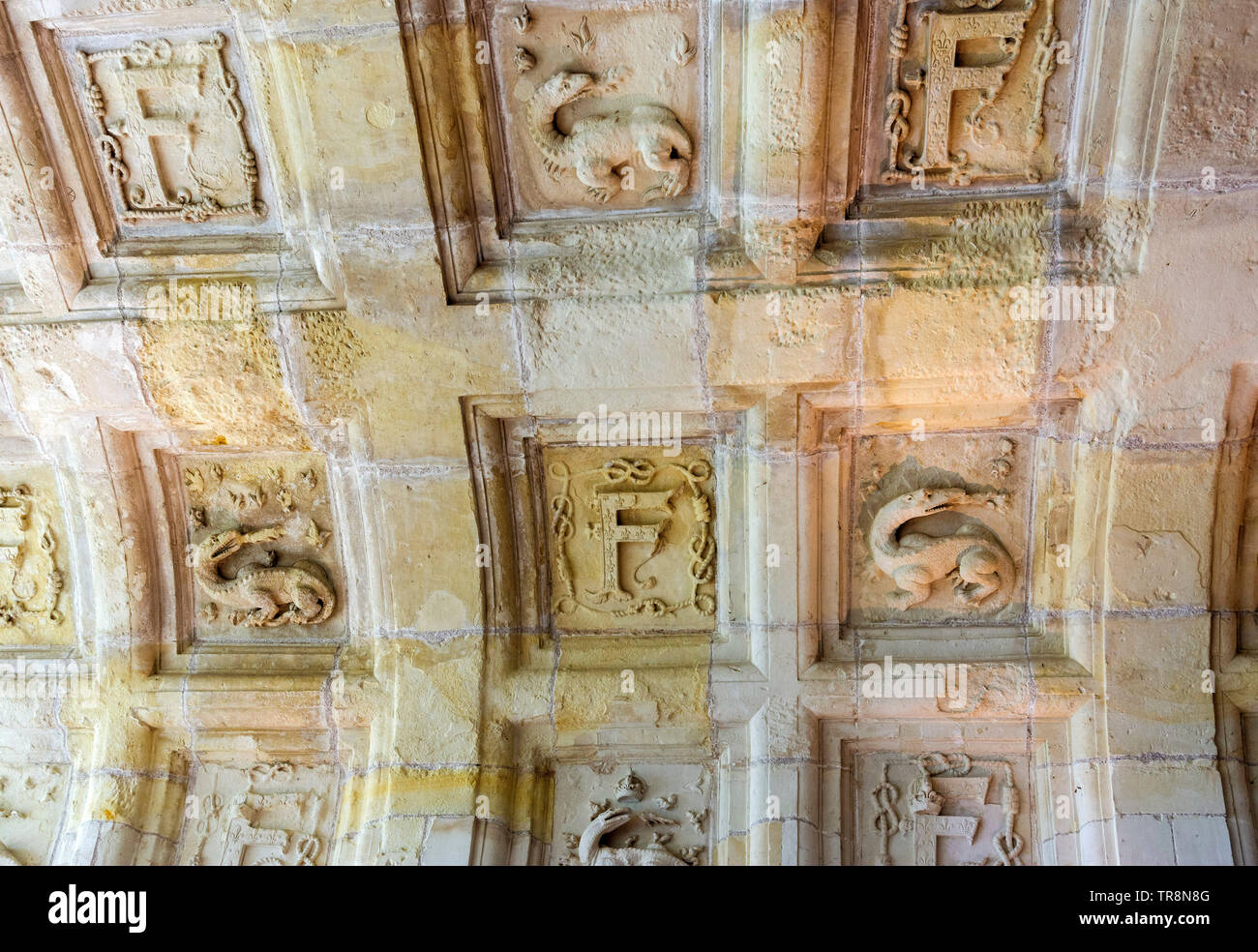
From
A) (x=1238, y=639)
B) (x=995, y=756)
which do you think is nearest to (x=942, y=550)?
(x=995, y=756)

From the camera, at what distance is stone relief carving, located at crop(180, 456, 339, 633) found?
530 cm

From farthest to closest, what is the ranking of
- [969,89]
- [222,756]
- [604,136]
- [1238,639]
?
→ 1. [222,756]
2. [1238,639]
3. [604,136]
4. [969,89]

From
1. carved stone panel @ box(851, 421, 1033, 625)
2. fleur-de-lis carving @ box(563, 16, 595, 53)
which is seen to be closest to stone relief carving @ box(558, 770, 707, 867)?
carved stone panel @ box(851, 421, 1033, 625)

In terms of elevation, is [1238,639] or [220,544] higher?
[220,544]

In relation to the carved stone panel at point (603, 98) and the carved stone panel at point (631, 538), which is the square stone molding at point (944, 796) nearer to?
the carved stone panel at point (631, 538)

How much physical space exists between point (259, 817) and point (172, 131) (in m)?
3.33

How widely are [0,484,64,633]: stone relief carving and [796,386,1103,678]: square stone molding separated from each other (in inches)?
150

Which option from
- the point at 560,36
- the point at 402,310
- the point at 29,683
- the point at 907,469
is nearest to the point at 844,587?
the point at 907,469

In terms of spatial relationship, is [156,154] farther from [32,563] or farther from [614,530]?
[614,530]

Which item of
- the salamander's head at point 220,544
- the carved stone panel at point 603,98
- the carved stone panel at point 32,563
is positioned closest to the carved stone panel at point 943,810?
the carved stone panel at point 603,98

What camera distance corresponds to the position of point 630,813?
17.1 ft

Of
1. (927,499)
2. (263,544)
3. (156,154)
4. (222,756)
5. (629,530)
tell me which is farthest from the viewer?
(222,756)

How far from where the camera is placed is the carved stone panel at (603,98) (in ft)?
14.0

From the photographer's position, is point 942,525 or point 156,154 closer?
point 156,154
